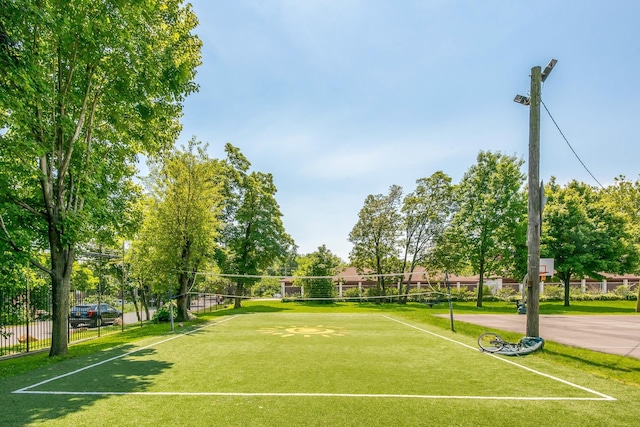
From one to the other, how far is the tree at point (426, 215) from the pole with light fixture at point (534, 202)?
2618 cm

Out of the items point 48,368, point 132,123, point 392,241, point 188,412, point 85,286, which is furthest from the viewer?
point 392,241

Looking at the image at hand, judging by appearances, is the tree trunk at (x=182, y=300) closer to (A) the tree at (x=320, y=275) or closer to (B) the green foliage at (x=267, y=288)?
(A) the tree at (x=320, y=275)

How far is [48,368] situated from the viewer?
26.6ft

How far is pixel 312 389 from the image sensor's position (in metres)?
6.14

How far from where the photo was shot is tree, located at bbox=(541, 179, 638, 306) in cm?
2849

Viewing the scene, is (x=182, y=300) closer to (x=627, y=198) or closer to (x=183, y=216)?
(x=183, y=216)

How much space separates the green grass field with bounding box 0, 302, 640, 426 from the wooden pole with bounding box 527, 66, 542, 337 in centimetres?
106

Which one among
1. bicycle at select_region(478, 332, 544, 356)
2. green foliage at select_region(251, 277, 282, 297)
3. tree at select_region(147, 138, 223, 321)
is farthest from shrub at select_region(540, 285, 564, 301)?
green foliage at select_region(251, 277, 282, 297)

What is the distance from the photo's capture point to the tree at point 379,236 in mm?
37438

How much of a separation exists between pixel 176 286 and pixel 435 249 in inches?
973

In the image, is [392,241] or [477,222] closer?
[477,222]

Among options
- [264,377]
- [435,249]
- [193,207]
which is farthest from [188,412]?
[435,249]

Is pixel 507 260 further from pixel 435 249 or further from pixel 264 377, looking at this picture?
pixel 264 377

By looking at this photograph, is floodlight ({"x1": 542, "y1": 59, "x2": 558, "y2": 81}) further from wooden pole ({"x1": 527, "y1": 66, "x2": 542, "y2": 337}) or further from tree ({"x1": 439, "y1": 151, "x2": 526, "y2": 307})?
tree ({"x1": 439, "y1": 151, "x2": 526, "y2": 307})
